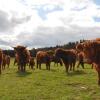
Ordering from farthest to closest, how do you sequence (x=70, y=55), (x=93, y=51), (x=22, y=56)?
(x=22, y=56), (x=70, y=55), (x=93, y=51)

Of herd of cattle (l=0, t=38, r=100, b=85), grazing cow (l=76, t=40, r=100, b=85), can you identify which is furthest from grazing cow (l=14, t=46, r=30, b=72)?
grazing cow (l=76, t=40, r=100, b=85)

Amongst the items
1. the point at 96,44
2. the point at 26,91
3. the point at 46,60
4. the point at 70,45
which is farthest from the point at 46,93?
the point at 70,45

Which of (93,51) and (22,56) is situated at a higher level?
(22,56)

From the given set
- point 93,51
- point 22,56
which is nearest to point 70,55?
point 22,56

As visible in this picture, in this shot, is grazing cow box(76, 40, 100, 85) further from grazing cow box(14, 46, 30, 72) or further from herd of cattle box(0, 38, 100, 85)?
grazing cow box(14, 46, 30, 72)

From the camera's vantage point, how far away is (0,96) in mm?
18188

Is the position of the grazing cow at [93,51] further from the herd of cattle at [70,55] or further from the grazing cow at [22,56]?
the grazing cow at [22,56]

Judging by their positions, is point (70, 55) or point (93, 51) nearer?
point (93, 51)

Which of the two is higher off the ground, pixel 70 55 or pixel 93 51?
pixel 70 55

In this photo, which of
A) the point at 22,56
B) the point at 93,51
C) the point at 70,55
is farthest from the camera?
the point at 22,56

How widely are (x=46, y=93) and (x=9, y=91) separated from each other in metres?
2.34

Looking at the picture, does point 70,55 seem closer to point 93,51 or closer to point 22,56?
point 22,56

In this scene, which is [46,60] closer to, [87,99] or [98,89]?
→ [98,89]

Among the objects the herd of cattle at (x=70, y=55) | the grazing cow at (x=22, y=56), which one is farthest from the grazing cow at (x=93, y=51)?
the grazing cow at (x=22, y=56)
